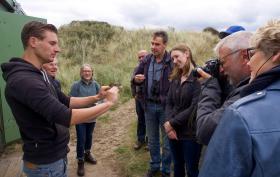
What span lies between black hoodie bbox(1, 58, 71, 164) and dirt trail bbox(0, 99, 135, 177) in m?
2.47

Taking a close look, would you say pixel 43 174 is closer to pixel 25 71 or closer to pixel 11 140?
pixel 25 71

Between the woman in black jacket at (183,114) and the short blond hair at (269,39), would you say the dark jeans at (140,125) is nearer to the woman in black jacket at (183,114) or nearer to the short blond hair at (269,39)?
the woman in black jacket at (183,114)

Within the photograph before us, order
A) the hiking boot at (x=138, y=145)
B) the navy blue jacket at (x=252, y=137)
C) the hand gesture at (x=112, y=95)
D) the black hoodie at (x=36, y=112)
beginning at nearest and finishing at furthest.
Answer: the navy blue jacket at (x=252, y=137) → the black hoodie at (x=36, y=112) → the hand gesture at (x=112, y=95) → the hiking boot at (x=138, y=145)

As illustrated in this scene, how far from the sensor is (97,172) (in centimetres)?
498

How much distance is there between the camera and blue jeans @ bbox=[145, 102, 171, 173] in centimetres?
421

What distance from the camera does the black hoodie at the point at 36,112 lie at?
2.24m

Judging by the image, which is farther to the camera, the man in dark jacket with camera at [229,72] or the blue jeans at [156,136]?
the blue jeans at [156,136]

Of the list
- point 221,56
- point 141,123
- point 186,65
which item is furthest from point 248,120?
point 141,123

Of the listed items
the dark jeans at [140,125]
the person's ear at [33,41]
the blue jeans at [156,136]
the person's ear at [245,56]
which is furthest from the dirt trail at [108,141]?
the person's ear at [245,56]

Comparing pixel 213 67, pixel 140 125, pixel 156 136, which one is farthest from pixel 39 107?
pixel 140 125

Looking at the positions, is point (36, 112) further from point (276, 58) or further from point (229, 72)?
point (276, 58)

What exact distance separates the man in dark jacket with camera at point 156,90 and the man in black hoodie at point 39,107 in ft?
5.00

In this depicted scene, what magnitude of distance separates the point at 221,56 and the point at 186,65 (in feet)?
4.70

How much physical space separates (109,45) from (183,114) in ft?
49.7
